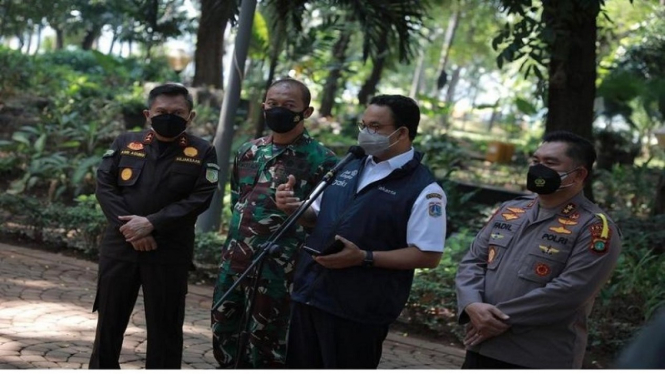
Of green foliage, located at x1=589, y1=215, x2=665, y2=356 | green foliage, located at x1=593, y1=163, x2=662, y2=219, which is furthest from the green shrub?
green foliage, located at x1=593, y1=163, x2=662, y2=219

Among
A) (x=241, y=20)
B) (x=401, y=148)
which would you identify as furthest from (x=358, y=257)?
(x=241, y=20)

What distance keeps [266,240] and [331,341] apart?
3.26 ft

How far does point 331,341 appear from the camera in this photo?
4031 millimetres

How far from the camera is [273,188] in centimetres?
495

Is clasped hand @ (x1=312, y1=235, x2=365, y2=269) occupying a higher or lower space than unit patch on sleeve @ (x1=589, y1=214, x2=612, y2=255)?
lower

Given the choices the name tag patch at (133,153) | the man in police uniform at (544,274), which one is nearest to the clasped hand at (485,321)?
the man in police uniform at (544,274)

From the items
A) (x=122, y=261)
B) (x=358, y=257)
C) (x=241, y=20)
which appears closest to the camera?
(x=358, y=257)

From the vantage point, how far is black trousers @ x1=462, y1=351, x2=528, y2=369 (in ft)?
13.0

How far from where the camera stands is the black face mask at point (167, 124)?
193 inches

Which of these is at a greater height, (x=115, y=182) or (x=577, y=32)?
(x=577, y=32)

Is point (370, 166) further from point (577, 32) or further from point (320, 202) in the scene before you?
point (577, 32)

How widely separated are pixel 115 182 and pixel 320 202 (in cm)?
127

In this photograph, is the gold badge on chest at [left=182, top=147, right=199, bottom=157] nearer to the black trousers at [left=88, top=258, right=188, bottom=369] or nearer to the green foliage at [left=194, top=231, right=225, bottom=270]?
the black trousers at [left=88, top=258, right=188, bottom=369]

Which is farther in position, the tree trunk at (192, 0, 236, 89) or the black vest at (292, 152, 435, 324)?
the tree trunk at (192, 0, 236, 89)
